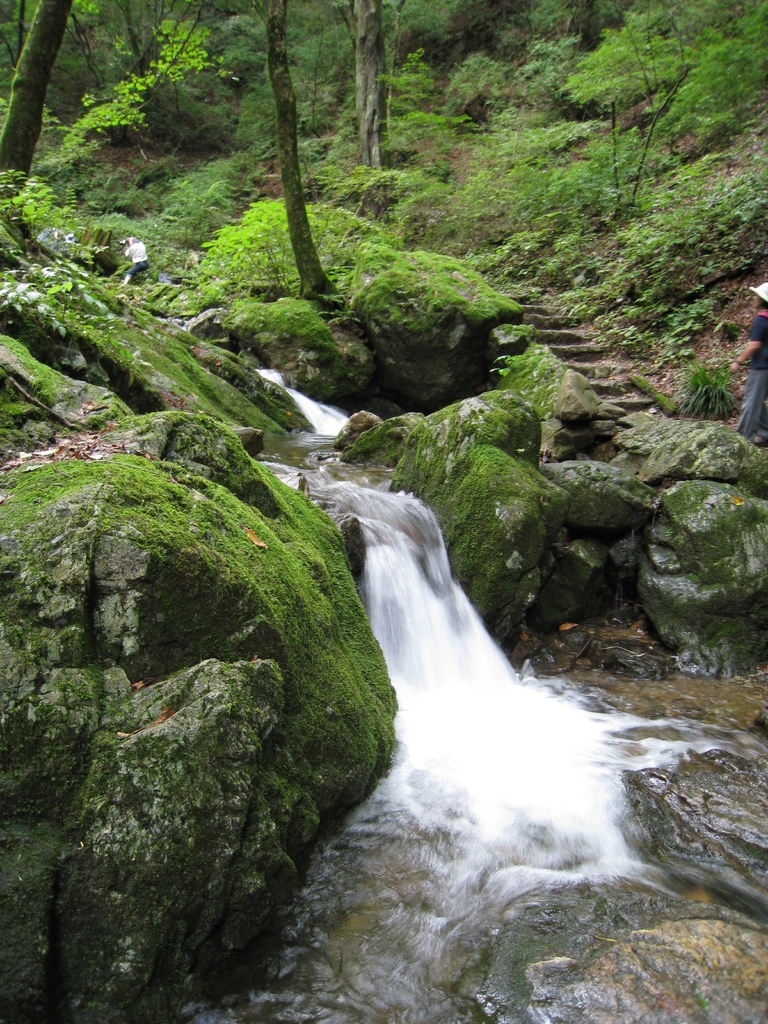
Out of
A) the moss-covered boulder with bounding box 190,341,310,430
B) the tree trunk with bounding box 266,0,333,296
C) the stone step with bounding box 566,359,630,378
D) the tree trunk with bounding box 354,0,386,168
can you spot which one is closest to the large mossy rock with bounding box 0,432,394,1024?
the moss-covered boulder with bounding box 190,341,310,430

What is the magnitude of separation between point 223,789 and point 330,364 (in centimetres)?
885

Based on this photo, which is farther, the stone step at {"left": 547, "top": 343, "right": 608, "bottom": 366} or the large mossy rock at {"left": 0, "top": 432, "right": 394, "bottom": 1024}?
the stone step at {"left": 547, "top": 343, "right": 608, "bottom": 366}

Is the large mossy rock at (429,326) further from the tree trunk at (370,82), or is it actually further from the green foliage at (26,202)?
the tree trunk at (370,82)

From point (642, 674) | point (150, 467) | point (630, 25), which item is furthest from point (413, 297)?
point (630, 25)

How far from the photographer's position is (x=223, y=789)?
2.23 metres

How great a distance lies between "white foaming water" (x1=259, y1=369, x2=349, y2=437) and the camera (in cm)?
993

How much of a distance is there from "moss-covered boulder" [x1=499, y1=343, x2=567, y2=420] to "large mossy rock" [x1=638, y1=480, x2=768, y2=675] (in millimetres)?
2338

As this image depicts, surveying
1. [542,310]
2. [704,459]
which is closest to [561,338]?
[542,310]

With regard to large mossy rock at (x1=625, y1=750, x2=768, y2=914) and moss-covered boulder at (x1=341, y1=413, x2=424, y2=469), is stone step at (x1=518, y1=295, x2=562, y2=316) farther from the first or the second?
large mossy rock at (x1=625, y1=750, x2=768, y2=914)

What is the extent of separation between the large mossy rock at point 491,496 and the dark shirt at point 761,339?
259 cm

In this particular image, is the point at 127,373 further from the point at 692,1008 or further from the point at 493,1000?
Result: the point at 692,1008

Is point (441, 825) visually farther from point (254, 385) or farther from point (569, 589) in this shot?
point (254, 385)

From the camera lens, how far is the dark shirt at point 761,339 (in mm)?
6617

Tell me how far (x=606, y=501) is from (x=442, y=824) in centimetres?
381
